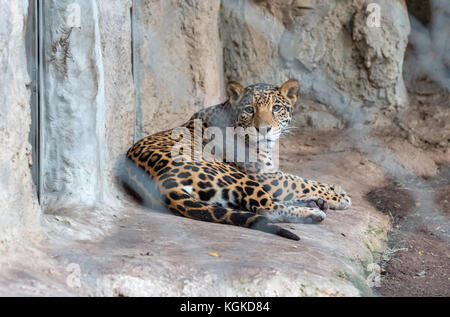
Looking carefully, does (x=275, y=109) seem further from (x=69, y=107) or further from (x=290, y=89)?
(x=69, y=107)

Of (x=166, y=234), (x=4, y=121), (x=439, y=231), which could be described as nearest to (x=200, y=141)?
(x=166, y=234)

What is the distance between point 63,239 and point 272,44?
13.9ft

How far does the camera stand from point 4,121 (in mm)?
2752

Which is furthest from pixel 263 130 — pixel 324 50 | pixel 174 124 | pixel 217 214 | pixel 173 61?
pixel 324 50

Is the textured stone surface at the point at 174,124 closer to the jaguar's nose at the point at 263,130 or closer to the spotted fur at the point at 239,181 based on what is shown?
the spotted fur at the point at 239,181

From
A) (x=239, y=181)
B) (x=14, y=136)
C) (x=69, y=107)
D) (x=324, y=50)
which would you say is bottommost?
(x=239, y=181)

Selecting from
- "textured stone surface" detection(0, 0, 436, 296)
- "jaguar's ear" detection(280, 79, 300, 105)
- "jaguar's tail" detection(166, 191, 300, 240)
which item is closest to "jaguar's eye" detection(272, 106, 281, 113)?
"jaguar's ear" detection(280, 79, 300, 105)

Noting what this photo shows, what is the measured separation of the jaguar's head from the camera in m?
4.73

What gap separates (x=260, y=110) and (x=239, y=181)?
26.8 inches

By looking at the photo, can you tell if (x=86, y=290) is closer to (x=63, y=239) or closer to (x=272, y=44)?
(x=63, y=239)

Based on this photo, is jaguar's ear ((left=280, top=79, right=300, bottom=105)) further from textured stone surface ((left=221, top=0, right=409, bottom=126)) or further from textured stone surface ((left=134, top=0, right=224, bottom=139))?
textured stone surface ((left=221, top=0, right=409, bottom=126))

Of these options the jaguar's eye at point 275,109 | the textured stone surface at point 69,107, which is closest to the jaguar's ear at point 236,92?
the jaguar's eye at point 275,109

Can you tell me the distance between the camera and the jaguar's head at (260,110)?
15.5 feet

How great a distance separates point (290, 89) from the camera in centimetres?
503
